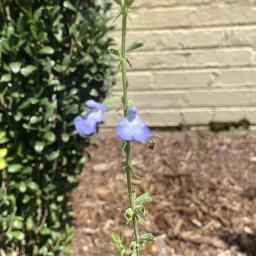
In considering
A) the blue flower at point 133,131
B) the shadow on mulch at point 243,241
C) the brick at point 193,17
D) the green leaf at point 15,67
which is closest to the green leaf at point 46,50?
the green leaf at point 15,67

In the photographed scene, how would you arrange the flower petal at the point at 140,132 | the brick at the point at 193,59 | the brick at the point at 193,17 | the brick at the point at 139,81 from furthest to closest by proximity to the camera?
1. the brick at the point at 139,81
2. the brick at the point at 193,59
3. the brick at the point at 193,17
4. the flower petal at the point at 140,132

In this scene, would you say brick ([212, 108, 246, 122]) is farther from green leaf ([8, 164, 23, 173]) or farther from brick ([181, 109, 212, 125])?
green leaf ([8, 164, 23, 173])

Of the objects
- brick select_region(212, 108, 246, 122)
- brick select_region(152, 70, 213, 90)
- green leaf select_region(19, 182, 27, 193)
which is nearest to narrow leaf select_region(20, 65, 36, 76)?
green leaf select_region(19, 182, 27, 193)

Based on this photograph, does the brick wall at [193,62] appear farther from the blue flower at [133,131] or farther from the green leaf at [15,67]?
the blue flower at [133,131]

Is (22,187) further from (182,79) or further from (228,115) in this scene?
(228,115)

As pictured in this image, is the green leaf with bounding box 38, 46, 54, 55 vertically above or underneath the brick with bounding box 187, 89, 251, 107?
above

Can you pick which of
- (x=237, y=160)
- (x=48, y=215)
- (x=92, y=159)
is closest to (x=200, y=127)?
(x=237, y=160)

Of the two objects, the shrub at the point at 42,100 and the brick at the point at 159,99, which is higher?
the shrub at the point at 42,100

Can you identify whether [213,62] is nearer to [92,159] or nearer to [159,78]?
[159,78]
